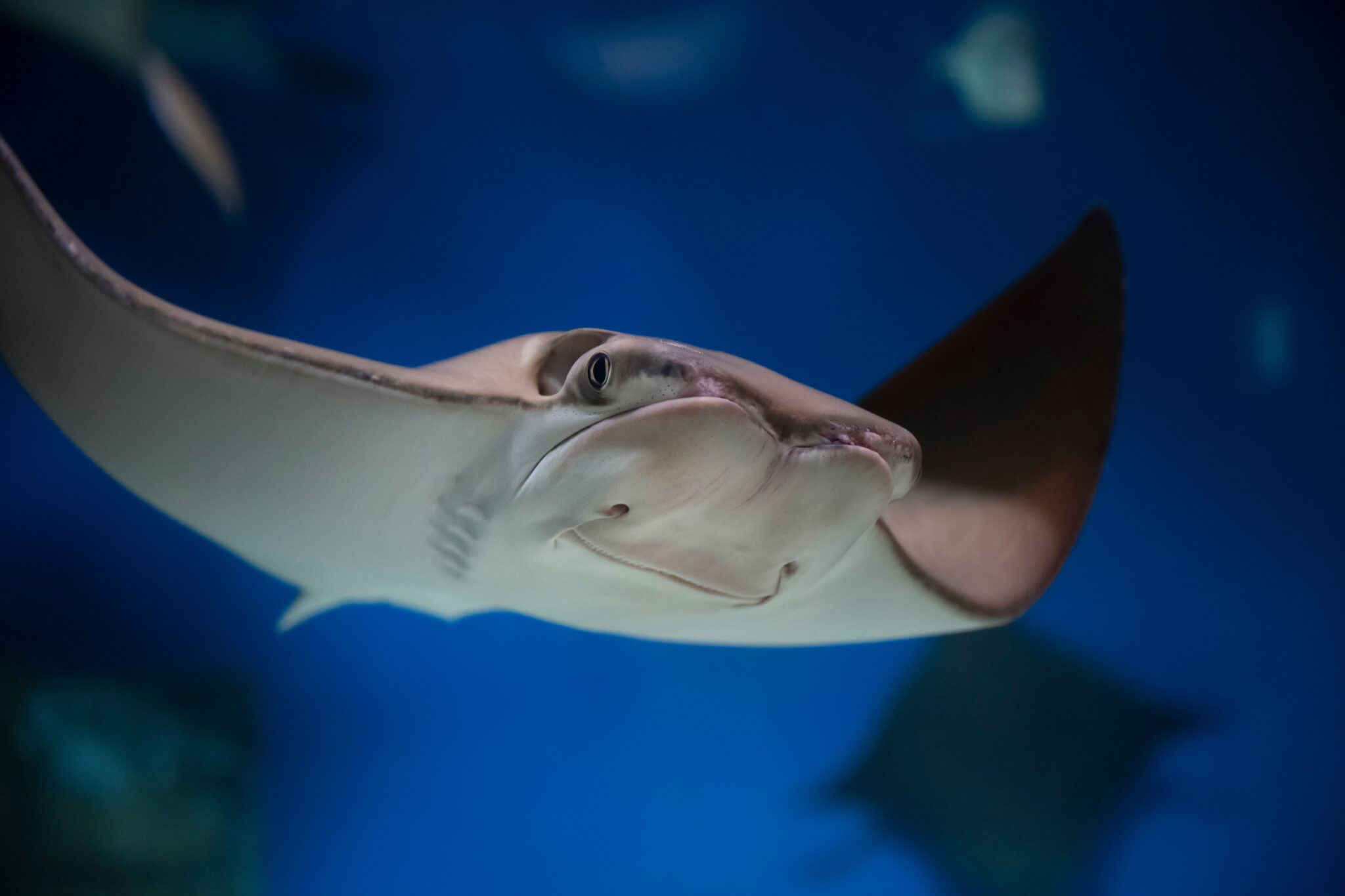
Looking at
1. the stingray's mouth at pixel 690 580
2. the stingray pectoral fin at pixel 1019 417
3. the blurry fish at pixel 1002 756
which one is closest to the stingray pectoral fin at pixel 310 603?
the stingray's mouth at pixel 690 580

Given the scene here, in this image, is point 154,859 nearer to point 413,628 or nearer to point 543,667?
point 413,628

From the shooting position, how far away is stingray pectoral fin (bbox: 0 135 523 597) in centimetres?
53

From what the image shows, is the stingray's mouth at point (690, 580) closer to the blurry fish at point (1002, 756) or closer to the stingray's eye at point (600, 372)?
the stingray's eye at point (600, 372)

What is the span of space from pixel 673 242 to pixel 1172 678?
1.55 meters

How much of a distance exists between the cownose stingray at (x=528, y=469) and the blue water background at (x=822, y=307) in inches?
27.4

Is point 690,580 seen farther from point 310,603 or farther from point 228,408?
point 310,603

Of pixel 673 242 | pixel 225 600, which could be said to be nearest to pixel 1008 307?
pixel 673 242

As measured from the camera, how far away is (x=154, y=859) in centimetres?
126

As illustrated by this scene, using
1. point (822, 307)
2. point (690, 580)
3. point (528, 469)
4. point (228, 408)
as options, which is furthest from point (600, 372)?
point (822, 307)

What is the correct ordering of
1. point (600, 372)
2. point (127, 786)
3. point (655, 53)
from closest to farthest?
point (600, 372), point (127, 786), point (655, 53)

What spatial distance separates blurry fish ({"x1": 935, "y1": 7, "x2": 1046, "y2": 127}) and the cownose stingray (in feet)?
3.47

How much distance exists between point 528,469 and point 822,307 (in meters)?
1.15

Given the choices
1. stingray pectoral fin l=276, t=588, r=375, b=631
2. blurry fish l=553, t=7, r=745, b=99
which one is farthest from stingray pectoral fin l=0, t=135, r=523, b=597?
blurry fish l=553, t=7, r=745, b=99

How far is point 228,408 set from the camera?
58cm
